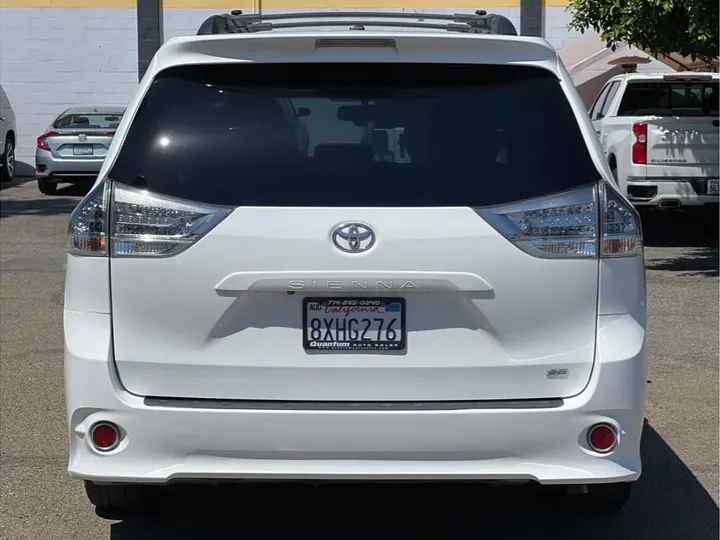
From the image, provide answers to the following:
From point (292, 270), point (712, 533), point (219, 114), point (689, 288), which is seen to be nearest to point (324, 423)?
point (292, 270)

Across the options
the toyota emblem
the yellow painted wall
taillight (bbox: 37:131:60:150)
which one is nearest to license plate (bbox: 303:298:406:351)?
the toyota emblem

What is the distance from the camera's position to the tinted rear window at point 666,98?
47.8 ft

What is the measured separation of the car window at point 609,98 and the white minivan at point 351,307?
37.7ft

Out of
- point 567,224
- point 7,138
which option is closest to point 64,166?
point 7,138

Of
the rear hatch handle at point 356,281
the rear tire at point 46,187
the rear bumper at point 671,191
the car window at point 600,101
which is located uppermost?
the rear hatch handle at point 356,281

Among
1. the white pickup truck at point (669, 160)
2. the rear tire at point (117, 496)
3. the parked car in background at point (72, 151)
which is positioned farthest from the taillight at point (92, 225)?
the parked car in background at point (72, 151)

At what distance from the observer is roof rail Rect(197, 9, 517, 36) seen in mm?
4590

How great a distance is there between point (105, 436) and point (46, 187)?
17.8 m

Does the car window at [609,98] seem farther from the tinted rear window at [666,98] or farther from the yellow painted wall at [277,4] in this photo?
the yellow painted wall at [277,4]

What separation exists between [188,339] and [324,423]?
1.69 ft

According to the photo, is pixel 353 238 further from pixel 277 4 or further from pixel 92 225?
pixel 277 4

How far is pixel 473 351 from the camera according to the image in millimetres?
3889

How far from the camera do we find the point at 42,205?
19062mm

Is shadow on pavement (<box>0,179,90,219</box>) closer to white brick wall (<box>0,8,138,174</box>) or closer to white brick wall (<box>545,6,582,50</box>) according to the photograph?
white brick wall (<box>0,8,138,174</box>)
